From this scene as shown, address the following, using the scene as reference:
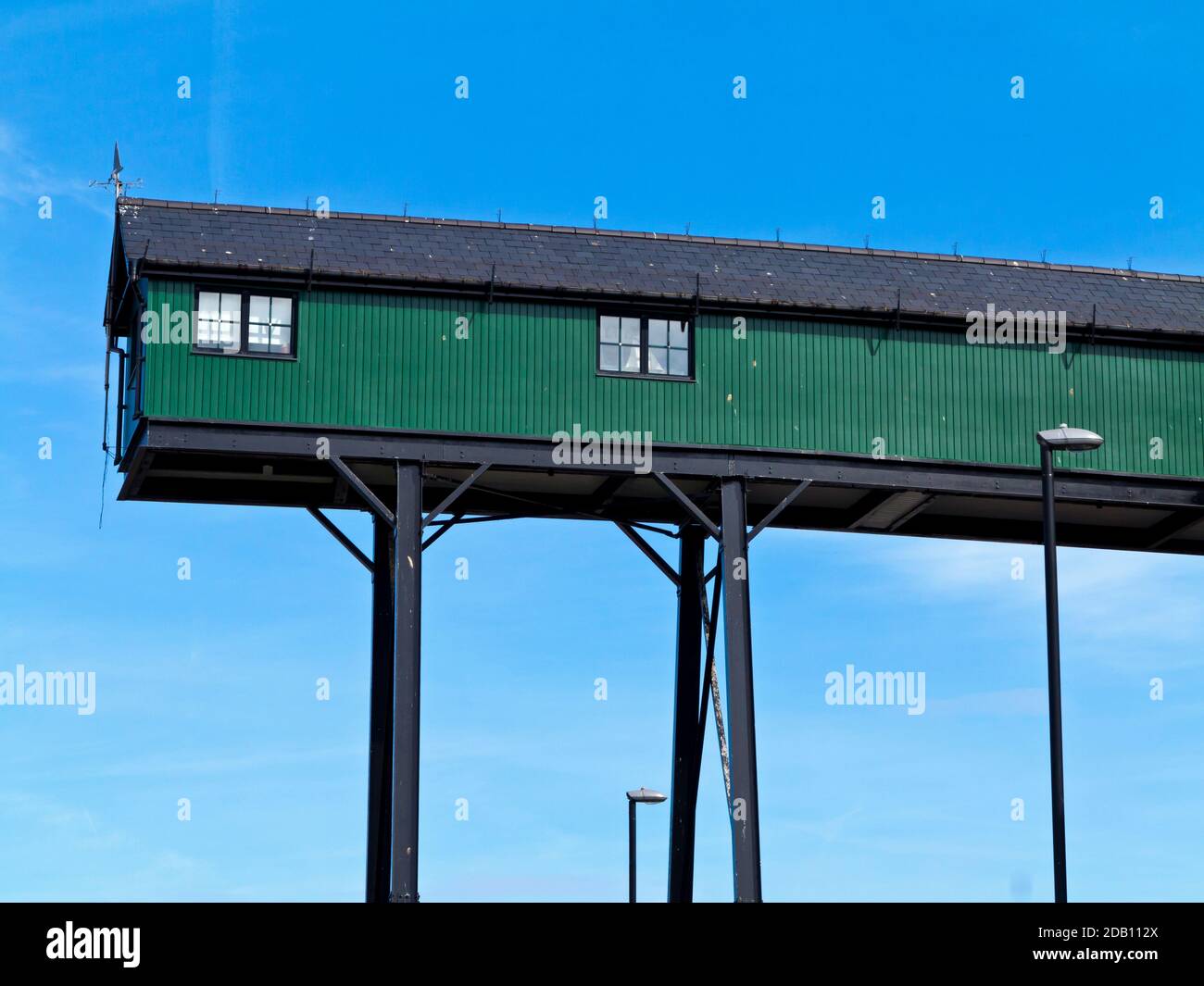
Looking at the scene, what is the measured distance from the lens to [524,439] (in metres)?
31.2

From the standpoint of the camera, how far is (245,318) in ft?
102

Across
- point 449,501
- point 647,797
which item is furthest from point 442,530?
point 647,797

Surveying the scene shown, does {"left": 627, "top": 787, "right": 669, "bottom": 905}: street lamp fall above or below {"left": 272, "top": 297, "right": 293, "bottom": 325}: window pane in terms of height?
below

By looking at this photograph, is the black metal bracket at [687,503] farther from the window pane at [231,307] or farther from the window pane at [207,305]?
the window pane at [207,305]

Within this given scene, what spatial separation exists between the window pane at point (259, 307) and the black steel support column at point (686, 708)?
8.88 metres

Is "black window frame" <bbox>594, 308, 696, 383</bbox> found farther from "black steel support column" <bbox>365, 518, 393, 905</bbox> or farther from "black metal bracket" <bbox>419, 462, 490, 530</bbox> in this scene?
"black steel support column" <bbox>365, 518, 393, 905</bbox>

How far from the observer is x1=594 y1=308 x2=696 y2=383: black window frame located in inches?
1260

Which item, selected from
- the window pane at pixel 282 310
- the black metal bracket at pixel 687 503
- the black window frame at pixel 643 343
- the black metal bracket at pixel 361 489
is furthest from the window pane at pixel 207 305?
the black metal bracket at pixel 687 503

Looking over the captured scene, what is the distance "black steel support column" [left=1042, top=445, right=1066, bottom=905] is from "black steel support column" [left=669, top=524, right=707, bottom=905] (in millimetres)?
9933

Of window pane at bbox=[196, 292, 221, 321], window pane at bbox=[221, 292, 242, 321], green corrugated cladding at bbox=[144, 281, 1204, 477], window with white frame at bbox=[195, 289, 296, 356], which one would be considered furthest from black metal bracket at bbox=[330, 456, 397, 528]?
window pane at bbox=[196, 292, 221, 321]

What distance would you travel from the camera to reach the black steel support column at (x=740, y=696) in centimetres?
2983

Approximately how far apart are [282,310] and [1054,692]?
45.6ft
